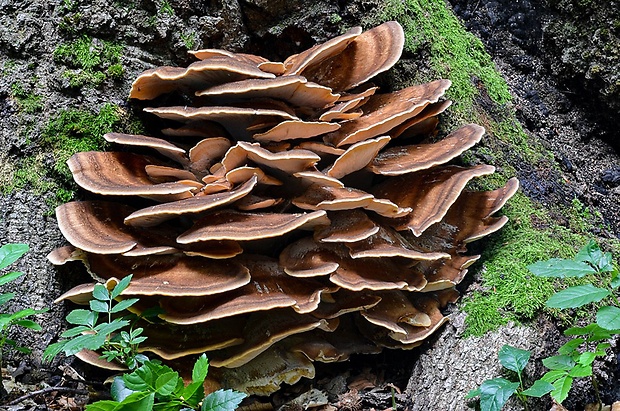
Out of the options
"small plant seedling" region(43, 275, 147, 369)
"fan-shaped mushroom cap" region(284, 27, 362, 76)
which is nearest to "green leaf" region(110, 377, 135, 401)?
"small plant seedling" region(43, 275, 147, 369)

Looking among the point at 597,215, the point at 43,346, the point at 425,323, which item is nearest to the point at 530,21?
the point at 597,215

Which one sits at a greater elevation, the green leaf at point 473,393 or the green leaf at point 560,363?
the green leaf at point 560,363

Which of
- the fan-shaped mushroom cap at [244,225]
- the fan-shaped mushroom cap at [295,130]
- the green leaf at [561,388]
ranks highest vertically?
the fan-shaped mushroom cap at [295,130]

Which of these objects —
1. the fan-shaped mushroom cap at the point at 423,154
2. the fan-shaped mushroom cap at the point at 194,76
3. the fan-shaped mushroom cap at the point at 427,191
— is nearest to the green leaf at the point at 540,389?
the fan-shaped mushroom cap at the point at 427,191

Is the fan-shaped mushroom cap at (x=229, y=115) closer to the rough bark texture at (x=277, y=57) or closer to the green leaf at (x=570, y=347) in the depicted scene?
the rough bark texture at (x=277, y=57)

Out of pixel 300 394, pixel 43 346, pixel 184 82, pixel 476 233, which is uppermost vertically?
pixel 184 82

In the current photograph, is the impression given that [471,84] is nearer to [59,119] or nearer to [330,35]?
[330,35]
